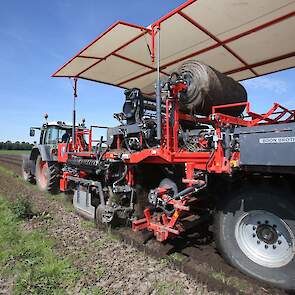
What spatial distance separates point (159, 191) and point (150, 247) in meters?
0.88

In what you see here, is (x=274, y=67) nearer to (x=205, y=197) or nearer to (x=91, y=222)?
(x=205, y=197)

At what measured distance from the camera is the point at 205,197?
405cm


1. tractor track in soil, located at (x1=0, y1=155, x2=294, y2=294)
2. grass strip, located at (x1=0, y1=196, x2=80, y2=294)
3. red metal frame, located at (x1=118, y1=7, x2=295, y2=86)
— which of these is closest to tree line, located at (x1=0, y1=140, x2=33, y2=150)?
red metal frame, located at (x1=118, y1=7, x2=295, y2=86)

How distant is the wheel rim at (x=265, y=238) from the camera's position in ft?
10.1

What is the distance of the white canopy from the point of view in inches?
167

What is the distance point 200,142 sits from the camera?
4.16 metres

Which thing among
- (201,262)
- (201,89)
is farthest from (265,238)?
(201,89)

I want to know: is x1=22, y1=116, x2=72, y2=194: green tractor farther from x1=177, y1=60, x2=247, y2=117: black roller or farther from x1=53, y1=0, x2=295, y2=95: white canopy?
x1=177, y1=60, x2=247, y2=117: black roller

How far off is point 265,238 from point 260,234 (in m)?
0.07

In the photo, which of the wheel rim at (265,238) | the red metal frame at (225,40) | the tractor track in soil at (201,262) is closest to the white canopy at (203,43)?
the red metal frame at (225,40)

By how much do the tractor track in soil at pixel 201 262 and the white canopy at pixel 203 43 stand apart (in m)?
3.07

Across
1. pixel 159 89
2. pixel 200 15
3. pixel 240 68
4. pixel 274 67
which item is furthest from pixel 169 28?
pixel 274 67

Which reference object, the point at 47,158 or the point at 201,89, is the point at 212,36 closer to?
the point at 201,89

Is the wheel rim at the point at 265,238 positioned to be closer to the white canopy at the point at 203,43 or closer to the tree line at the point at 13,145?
the white canopy at the point at 203,43
